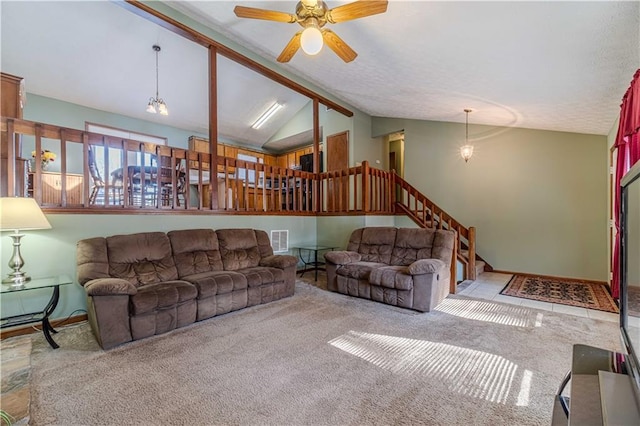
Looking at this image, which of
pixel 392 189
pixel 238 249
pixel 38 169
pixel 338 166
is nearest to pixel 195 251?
pixel 238 249

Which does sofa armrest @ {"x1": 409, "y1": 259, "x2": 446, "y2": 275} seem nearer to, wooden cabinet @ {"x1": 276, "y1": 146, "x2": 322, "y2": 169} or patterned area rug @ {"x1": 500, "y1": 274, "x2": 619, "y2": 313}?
patterned area rug @ {"x1": 500, "y1": 274, "x2": 619, "y2": 313}

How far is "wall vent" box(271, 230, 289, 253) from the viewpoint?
17.0 feet

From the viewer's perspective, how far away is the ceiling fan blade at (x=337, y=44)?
2.85 m

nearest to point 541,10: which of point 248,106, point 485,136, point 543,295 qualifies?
point 543,295

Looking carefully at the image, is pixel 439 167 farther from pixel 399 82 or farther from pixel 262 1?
pixel 262 1

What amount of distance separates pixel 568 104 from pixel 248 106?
6124 mm

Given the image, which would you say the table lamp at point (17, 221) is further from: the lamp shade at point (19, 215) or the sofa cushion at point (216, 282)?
the sofa cushion at point (216, 282)

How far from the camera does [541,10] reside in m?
2.08

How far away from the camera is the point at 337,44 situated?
2965 millimetres

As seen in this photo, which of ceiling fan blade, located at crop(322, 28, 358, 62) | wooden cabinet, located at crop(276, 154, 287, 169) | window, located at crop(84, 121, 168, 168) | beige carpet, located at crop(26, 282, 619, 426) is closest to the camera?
beige carpet, located at crop(26, 282, 619, 426)

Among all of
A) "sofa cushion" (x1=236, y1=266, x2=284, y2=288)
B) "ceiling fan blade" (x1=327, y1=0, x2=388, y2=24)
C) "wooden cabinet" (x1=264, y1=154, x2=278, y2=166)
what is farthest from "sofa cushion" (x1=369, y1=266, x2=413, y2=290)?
"wooden cabinet" (x1=264, y1=154, x2=278, y2=166)

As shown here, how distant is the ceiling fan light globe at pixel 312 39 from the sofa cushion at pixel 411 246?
284 cm

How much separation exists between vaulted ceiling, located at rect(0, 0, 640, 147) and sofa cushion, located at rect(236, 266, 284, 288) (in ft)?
10.4

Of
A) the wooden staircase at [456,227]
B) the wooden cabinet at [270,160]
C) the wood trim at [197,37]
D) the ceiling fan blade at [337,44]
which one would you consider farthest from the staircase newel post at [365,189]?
the wooden cabinet at [270,160]
